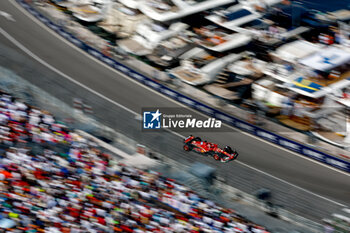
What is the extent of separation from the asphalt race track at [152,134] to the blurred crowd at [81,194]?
1831mm

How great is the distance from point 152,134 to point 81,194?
5.73 meters

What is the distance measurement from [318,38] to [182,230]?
54.3 feet

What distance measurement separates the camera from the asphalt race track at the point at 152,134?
25.8 m

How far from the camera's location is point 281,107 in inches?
1282

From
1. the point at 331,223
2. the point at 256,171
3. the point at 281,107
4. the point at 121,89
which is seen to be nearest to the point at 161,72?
the point at 121,89

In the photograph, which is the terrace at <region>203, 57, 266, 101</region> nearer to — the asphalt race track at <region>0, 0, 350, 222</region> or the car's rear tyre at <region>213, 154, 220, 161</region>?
the asphalt race track at <region>0, 0, 350, 222</region>

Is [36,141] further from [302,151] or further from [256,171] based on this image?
[302,151]

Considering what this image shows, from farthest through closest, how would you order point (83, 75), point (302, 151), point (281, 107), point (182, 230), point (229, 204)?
point (83, 75), point (281, 107), point (302, 151), point (229, 204), point (182, 230)

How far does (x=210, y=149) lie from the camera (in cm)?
2905

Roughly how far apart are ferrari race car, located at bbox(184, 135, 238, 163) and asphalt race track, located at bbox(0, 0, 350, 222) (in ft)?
1.15

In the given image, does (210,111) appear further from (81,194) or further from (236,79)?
(81,194)

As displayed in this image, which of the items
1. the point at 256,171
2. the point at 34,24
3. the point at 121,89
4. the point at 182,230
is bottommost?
the point at 182,230

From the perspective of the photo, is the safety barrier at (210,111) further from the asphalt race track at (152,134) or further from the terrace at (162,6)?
the terrace at (162,6)

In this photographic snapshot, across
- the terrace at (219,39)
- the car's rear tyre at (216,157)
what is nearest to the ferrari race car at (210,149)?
the car's rear tyre at (216,157)
